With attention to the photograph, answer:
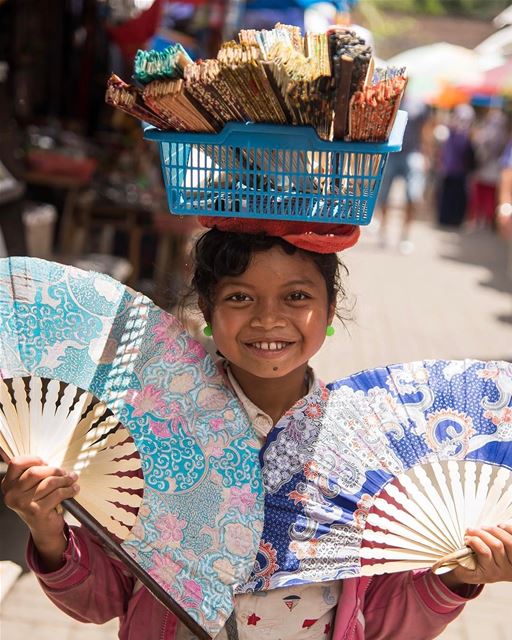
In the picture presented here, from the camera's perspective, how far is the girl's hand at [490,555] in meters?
1.65

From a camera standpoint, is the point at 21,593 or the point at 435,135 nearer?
the point at 21,593

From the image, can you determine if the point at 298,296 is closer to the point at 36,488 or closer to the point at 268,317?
the point at 268,317

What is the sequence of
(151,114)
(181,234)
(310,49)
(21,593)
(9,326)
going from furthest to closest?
(181,234), (21,593), (9,326), (151,114), (310,49)

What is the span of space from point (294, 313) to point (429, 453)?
0.38 metres

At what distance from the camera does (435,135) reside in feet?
70.6

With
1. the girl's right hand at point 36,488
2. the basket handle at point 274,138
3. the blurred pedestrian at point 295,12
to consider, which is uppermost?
the blurred pedestrian at point 295,12

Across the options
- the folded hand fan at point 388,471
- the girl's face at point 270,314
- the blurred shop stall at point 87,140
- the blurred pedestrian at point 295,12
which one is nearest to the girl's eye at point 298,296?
the girl's face at point 270,314

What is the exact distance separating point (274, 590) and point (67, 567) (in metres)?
0.39

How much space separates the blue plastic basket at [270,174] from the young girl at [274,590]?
67 mm

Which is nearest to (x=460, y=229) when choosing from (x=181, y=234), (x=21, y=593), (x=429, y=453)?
(x=181, y=234)

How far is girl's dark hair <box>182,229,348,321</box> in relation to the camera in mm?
1812

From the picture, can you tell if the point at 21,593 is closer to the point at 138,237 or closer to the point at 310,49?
the point at 310,49

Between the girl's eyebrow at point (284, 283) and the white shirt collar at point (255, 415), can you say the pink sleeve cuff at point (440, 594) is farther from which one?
the girl's eyebrow at point (284, 283)

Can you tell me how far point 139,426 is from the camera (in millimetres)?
1793
